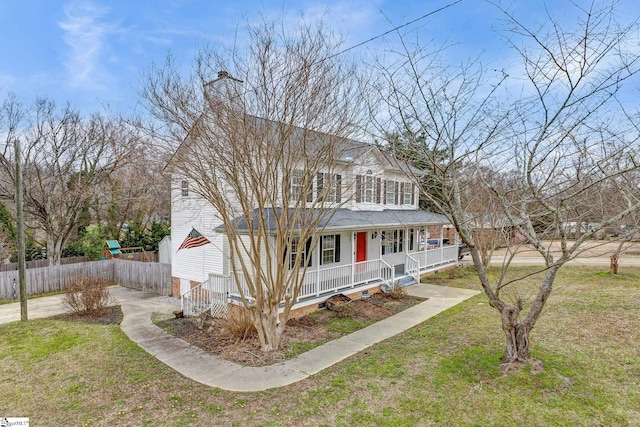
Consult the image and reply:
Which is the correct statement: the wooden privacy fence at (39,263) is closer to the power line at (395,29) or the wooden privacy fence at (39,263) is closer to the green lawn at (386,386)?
the green lawn at (386,386)

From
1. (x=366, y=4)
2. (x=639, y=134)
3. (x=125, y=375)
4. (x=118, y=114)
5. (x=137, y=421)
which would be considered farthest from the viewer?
(x=118, y=114)

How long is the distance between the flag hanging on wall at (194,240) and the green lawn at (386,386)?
4578 mm

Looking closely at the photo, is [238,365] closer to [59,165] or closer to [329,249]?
[329,249]

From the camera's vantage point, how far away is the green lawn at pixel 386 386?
5.14m

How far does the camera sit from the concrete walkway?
22.2 ft

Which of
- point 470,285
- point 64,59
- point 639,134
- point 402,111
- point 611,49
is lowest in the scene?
point 470,285

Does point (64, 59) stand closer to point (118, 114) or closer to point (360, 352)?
point (118, 114)

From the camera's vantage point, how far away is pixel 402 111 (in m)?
6.11

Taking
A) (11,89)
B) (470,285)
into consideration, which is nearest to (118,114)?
(11,89)

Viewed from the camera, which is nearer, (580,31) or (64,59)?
(580,31)

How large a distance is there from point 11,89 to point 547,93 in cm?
2522

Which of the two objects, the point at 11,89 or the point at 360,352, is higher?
the point at 11,89

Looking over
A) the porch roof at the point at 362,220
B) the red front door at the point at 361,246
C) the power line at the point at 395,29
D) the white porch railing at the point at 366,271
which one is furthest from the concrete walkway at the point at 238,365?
the power line at the point at 395,29

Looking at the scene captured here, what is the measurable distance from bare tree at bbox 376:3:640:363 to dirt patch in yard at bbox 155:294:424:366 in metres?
4.50
